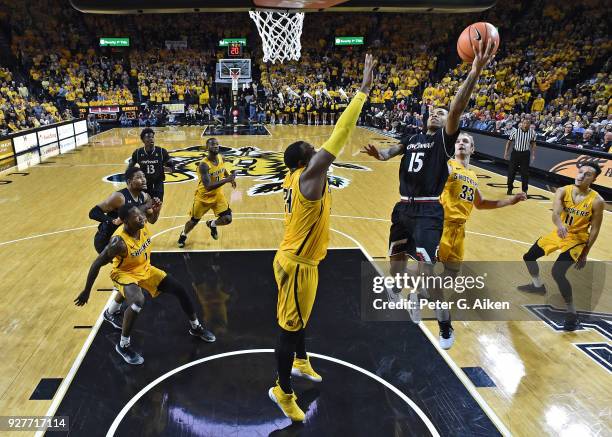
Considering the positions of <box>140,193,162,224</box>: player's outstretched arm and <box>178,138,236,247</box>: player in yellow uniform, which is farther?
<box>178,138,236,247</box>: player in yellow uniform

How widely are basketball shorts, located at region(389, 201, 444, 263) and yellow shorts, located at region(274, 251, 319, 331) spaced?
1.14 m

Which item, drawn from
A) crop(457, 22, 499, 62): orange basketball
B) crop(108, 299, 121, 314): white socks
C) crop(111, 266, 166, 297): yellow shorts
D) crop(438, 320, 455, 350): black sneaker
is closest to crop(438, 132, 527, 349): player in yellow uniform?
crop(438, 320, 455, 350): black sneaker

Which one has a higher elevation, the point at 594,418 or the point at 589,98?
the point at 589,98

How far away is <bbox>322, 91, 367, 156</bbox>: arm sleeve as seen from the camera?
2.79 m

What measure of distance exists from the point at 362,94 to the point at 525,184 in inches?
328

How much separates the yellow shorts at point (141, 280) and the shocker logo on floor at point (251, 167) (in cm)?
643

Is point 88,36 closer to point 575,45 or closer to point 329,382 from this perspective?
point 575,45

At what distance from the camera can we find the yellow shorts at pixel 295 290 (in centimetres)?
317

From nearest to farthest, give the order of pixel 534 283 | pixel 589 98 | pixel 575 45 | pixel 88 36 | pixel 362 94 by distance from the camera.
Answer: pixel 362 94, pixel 534 283, pixel 589 98, pixel 575 45, pixel 88 36

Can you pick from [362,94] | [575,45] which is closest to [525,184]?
[362,94]

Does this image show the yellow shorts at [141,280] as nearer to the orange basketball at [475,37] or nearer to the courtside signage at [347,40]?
the orange basketball at [475,37]

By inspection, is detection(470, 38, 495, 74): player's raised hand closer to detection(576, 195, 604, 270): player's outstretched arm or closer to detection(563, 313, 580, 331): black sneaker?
detection(576, 195, 604, 270): player's outstretched arm

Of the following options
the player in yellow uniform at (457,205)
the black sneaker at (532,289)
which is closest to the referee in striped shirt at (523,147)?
the black sneaker at (532,289)

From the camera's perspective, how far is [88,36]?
30.9 meters
